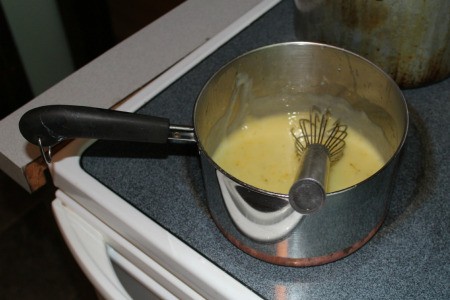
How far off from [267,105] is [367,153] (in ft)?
0.37

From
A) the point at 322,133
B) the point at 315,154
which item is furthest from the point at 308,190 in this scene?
the point at 322,133

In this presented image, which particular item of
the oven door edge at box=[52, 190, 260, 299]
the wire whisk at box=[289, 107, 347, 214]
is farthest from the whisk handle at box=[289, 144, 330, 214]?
the oven door edge at box=[52, 190, 260, 299]

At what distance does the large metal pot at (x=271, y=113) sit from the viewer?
0.43m

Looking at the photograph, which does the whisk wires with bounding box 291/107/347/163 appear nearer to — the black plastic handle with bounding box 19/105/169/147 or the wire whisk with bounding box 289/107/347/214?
the wire whisk with bounding box 289/107/347/214

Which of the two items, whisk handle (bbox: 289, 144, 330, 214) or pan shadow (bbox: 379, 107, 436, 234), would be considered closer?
whisk handle (bbox: 289, 144, 330, 214)

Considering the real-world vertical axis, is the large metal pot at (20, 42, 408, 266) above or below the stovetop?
above

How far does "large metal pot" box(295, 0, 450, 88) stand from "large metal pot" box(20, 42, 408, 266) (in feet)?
0.16

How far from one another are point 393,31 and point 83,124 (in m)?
0.30

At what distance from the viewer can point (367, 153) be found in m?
0.56

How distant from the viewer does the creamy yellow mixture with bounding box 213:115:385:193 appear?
0.52 metres

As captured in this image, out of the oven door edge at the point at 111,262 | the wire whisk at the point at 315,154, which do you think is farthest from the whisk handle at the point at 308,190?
the oven door edge at the point at 111,262

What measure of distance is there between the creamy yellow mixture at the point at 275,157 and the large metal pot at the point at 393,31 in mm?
84

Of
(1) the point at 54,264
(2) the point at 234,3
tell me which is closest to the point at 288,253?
(2) the point at 234,3

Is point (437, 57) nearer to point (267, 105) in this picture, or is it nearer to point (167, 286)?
point (267, 105)
